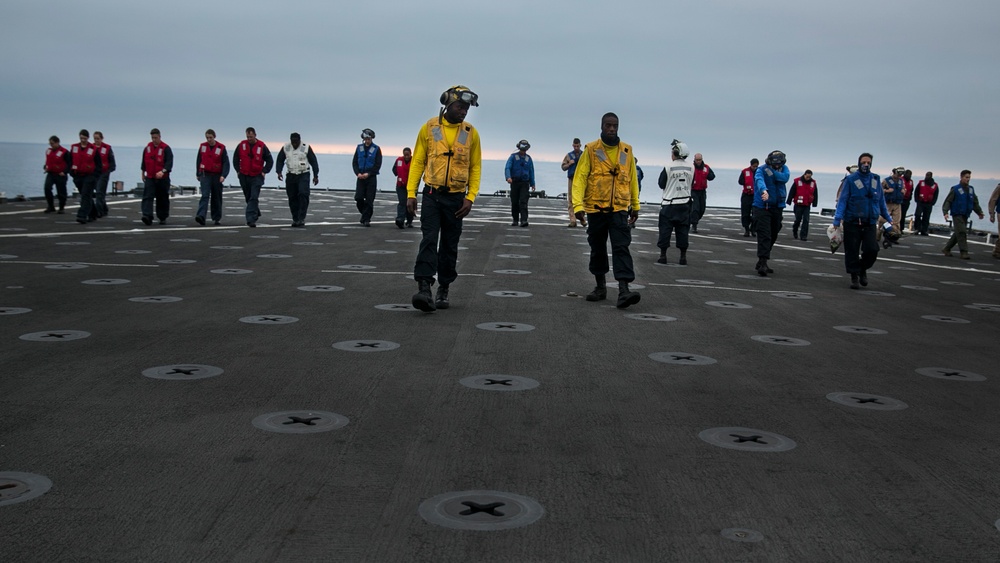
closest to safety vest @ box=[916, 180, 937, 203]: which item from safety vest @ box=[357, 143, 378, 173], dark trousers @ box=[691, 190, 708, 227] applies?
dark trousers @ box=[691, 190, 708, 227]

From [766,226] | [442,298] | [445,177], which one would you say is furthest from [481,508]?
[766,226]

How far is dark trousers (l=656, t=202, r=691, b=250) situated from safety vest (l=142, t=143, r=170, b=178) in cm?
1157

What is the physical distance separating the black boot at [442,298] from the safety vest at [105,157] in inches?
618

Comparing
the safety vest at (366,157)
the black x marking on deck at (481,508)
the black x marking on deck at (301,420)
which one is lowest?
the black x marking on deck at (481,508)

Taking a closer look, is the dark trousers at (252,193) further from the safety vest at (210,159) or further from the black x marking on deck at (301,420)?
the black x marking on deck at (301,420)

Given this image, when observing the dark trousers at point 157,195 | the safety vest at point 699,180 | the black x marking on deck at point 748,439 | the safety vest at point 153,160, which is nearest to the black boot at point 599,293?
the black x marking on deck at point 748,439

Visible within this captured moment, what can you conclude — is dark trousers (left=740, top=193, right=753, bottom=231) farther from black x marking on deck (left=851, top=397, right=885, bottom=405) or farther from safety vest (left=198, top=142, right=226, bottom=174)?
black x marking on deck (left=851, top=397, right=885, bottom=405)

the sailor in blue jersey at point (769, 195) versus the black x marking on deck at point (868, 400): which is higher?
the sailor in blue jersey at point (769, 195)

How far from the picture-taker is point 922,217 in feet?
108

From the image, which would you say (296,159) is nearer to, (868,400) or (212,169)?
(212,169)

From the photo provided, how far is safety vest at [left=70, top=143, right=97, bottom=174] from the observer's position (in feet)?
70.7

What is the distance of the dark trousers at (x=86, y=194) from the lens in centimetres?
2031

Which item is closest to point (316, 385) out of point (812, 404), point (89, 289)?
point (812, 404)

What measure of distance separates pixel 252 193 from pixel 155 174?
2182 mm
